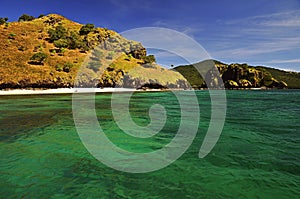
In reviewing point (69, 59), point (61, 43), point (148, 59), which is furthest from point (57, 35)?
point (148, 59)

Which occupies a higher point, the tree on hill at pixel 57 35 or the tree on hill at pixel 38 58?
the tree on hill at pixel 57 35

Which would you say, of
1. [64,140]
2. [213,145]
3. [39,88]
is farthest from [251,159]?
[39,88]

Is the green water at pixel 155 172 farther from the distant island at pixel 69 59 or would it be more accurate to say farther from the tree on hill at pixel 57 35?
the tree on hill at pixel 57 35

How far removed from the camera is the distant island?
6938 cm

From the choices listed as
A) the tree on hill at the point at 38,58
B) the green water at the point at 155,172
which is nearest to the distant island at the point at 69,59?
the tree on hill at the point at 38,58

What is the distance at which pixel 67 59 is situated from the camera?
91.2 m

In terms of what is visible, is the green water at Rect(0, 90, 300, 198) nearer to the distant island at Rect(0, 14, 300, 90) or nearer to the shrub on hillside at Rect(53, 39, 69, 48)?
the distant island at Rect(0, 14, 300, 90)

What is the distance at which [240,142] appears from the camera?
1068 centimetres

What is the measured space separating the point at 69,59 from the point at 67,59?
92 centimetres

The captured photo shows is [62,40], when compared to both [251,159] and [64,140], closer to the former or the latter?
[64,140]

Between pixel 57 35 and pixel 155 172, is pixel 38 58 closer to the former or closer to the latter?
pixel 57 35

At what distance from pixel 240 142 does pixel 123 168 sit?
22.2 ft

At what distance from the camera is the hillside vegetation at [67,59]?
69.5 meters

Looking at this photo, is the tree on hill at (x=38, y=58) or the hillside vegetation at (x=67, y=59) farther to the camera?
the tree on hill at (x=38, y=58)
